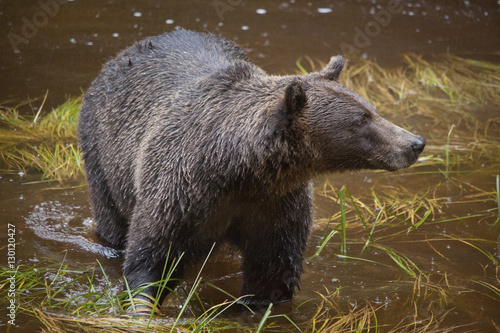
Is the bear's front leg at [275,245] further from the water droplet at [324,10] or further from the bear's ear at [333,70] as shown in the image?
the water droplet at [324,10]

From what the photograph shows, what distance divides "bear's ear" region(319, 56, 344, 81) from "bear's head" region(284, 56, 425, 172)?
0.12 m

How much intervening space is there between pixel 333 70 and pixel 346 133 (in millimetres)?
558

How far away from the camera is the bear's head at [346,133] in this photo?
4.48 meters

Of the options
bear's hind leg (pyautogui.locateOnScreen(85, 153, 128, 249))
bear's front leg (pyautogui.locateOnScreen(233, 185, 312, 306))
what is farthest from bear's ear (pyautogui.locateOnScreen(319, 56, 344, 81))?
bear's hind leg (pyautogui.locateOnScreen(85, 153, 128, 249))

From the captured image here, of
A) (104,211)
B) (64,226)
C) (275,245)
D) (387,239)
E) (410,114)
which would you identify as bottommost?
(387,239)

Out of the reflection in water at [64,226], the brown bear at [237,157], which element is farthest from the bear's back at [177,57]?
the reflection in water at [64,226]

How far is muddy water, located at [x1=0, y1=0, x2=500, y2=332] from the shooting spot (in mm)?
5824

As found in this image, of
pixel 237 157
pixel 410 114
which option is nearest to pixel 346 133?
pixel 237 157

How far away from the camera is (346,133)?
4.54 meters

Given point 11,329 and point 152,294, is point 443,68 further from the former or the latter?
point 11,329

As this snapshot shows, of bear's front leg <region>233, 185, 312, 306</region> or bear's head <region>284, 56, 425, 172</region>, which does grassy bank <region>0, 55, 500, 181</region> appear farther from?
bear's head <region>284, 56, 425, 172</region>

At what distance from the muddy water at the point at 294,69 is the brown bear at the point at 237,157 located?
66 cm

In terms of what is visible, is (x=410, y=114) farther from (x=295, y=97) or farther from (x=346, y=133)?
(x=295, y=97)

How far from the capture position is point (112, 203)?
6.12 meters
